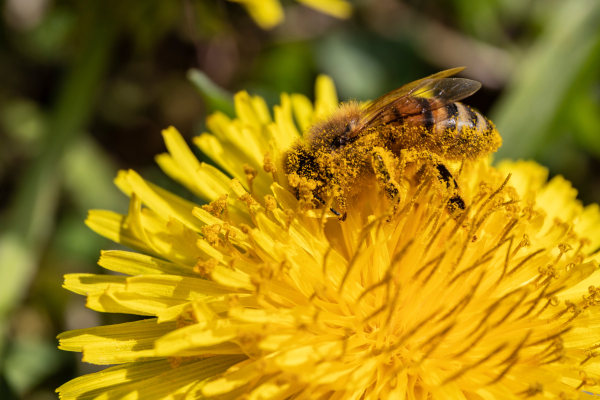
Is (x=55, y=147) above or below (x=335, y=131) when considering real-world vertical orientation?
above

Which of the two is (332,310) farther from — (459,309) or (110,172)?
(110,172)

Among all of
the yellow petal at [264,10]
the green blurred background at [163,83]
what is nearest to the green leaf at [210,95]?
the green blurred background at [163,83]

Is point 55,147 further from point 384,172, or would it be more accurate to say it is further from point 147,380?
point 384,172

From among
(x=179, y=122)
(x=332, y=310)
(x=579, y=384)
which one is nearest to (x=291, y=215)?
(x=332, y=310)

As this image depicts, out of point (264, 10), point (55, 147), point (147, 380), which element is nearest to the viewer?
point (147, 380)

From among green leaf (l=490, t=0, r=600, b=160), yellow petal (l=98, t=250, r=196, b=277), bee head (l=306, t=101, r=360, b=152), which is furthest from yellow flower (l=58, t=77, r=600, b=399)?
green leaf (l=490, t=0, r=600, b=160)

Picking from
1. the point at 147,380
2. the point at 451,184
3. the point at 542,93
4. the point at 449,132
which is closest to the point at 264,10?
the point at 449,132

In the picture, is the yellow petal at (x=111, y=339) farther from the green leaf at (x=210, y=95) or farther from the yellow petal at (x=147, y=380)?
the green leaf at (x=210, y=95)
